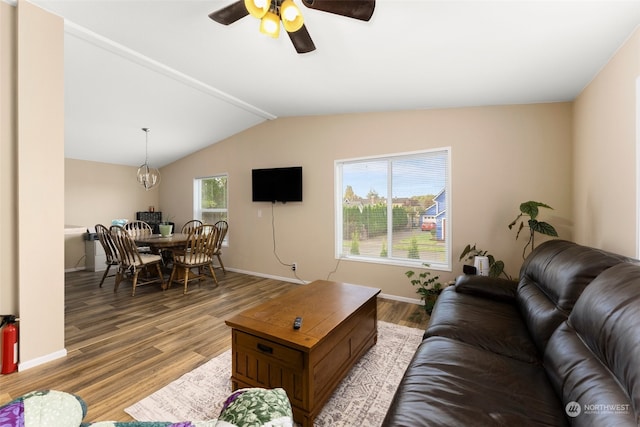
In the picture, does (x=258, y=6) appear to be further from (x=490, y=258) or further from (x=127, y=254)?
(x=127, y=254)

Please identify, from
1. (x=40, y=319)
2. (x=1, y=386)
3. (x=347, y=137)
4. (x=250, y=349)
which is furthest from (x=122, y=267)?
(x=347, y=137)

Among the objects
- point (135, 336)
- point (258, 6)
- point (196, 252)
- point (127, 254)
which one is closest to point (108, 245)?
point (127, 254)

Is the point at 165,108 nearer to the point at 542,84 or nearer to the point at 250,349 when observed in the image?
the point at 250,349

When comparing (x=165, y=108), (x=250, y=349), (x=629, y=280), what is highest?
(x=165, y=108)

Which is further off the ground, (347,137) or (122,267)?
(347,137)

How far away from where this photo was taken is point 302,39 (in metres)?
1.83

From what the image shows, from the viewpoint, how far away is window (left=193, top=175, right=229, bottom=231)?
5.41 metres

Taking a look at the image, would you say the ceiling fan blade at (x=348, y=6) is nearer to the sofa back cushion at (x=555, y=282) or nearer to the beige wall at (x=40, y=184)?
the sofa back cushion at (x=555, y=282)

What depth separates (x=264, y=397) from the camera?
26.9 inches

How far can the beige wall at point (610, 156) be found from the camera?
172 centimetres

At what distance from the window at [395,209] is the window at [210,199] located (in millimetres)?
2506

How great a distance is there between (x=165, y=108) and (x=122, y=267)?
2.29 m

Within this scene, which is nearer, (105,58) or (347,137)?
(105,58)

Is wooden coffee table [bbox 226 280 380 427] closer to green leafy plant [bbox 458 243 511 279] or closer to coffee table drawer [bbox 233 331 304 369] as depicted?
coffee table drawer [bbox 233 331 304 369]
